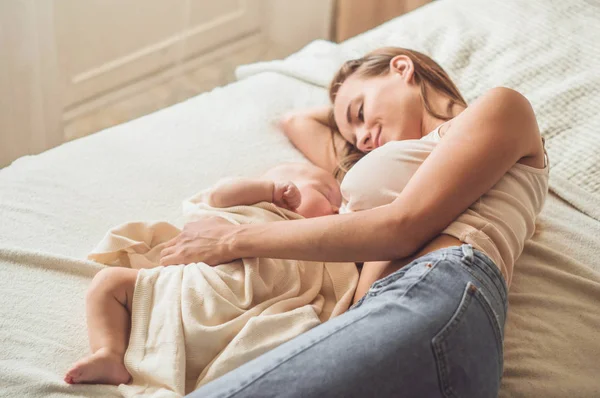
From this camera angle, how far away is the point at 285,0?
10.4ft

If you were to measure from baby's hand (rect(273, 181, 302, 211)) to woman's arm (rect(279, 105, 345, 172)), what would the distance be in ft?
0.95

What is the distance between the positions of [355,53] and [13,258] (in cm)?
113

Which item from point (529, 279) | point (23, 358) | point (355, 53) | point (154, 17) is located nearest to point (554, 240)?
point (529, 279)

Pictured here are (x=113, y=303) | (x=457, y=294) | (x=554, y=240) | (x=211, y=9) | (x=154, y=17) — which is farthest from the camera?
(x=211, y=9)

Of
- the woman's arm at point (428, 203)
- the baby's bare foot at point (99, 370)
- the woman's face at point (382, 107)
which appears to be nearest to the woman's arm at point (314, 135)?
the woman's face at point (382, 107)

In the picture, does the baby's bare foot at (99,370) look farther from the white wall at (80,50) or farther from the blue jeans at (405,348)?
the white wall at (80,50)

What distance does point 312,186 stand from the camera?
1613mm

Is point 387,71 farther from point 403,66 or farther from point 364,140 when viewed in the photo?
point 364,140

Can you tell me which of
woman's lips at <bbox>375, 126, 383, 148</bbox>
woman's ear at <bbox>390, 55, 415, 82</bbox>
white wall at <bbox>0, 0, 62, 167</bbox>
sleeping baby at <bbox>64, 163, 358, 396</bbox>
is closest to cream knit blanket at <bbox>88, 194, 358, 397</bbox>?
sleeping baby at <bbox>64, 163, 358, 396</bbox>

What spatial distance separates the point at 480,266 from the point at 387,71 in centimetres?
59

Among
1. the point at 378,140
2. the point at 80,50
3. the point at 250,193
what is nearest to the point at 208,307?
the point at 250,193

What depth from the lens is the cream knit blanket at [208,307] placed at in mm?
1188

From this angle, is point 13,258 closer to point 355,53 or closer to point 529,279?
point 529,279

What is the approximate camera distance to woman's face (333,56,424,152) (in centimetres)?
157
